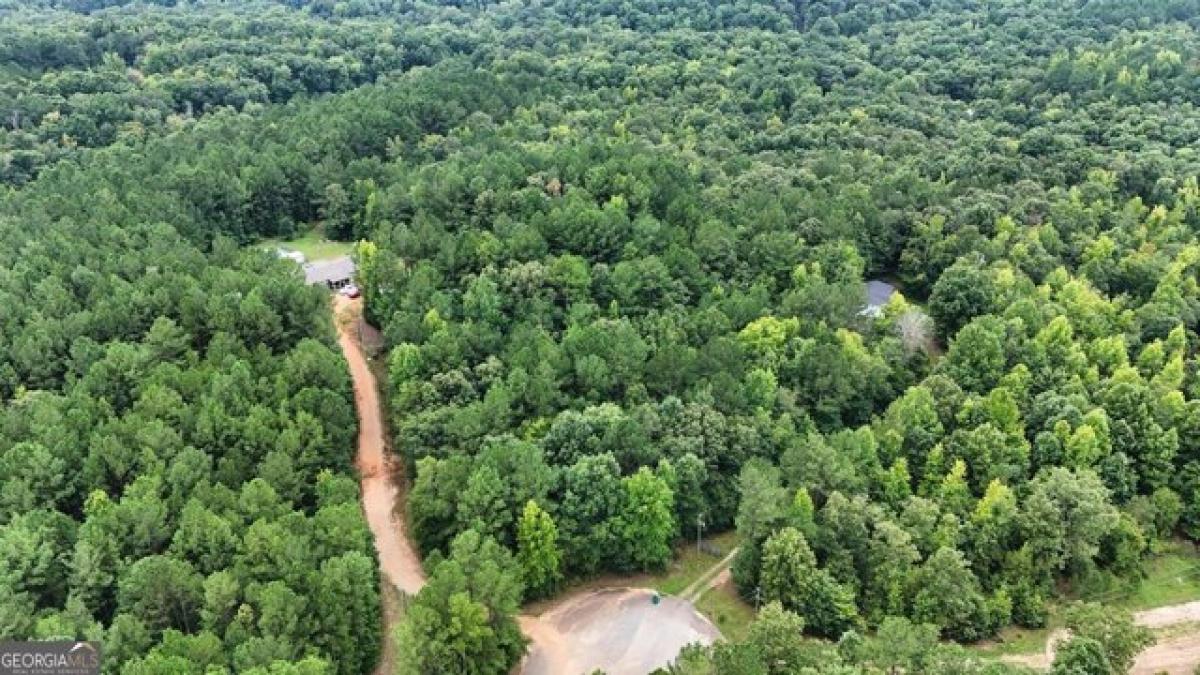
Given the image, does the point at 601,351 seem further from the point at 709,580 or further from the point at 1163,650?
the point at 1163,650

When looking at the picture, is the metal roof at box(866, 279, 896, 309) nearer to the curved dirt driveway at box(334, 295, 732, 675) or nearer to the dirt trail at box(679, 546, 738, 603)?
the dirt trail at box(679, 546, 738, 603)

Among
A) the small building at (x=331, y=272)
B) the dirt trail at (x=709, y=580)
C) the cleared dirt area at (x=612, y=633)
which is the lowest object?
the dirt trail at (x=709, y=580)

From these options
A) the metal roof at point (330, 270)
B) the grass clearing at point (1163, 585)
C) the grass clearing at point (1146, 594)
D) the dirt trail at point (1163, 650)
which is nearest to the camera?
the dirt trail at point (1163, 650)

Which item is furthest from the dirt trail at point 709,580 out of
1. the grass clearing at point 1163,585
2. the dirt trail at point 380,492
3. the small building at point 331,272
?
the small building at point 331,272

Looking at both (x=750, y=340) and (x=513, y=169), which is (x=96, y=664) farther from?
Result: (x=513, y=169)

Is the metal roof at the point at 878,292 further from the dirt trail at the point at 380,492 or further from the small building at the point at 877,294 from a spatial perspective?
the dirt trail at the point at 380,492


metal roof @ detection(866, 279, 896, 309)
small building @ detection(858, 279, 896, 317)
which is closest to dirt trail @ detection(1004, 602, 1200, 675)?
small building @ detection(858, 279, 896, 317)
